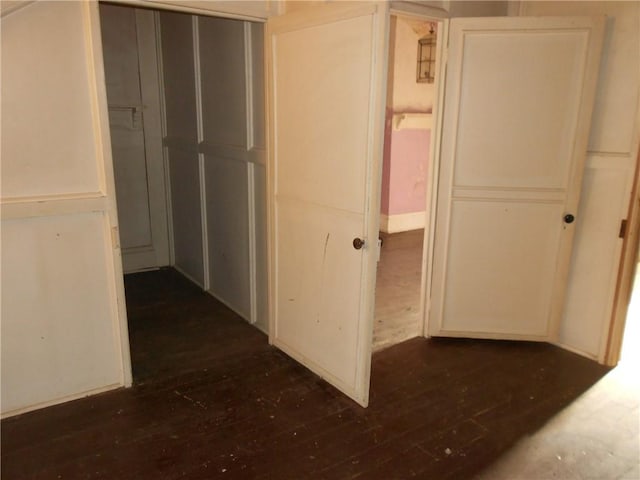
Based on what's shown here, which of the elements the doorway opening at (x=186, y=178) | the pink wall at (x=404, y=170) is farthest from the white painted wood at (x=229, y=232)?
the pink wall at (x=404, y=170)

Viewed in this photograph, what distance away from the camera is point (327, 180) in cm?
239

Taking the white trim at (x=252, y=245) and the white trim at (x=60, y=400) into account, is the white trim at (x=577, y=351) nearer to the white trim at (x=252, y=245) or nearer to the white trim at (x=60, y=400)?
the white trim at (x=252, y=245)

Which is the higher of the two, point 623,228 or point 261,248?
point 623,228

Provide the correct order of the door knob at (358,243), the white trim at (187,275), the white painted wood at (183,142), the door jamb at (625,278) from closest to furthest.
A: the door knob at (358,243) < the door jamb at (625,278) < the white painted wood at (183,142) < the white trim at (187,275)

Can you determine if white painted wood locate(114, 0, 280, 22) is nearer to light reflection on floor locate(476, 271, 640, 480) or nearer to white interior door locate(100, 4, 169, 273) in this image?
white interior door locate(100, 4, 169, 273)

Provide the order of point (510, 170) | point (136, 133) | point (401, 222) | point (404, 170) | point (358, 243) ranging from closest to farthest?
1. point (358, 243)
2. point (510, 170)
3. point (136, 133)
4. point (404, 170)
5. point (401, 222)

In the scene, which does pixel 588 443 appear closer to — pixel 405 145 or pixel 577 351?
pixel 577 351

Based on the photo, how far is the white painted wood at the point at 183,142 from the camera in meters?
3.66

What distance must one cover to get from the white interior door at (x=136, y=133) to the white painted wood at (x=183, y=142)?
0.40 ft

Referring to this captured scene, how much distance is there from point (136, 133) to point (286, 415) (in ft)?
9.36

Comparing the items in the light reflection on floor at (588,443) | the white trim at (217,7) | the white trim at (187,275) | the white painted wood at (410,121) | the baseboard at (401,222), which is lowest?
the light reflection on floor at (588,443)

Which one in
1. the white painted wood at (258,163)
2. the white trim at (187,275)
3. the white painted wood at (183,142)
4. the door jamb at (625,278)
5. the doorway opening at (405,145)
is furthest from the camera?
the doorway opening at (405,145)

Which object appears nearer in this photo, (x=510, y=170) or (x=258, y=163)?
(x=510, y=170)

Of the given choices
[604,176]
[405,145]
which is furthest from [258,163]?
[405,145]
